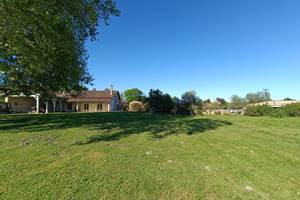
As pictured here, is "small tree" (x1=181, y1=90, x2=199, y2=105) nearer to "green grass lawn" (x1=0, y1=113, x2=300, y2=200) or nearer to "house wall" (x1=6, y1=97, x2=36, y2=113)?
"green grass lawn" (x1=0, y1=113, x2=300, y2=200)

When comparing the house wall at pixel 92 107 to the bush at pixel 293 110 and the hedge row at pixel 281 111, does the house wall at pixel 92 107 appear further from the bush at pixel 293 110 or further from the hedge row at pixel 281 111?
the bush at pixel 293 110

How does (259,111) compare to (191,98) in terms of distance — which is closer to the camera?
(259,111)

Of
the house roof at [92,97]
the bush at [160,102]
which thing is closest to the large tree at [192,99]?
the bush at [160,102]

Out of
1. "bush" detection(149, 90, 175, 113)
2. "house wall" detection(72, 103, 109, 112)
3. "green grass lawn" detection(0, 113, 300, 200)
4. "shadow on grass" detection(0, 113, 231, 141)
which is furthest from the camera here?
"house wall" detection(72, 103, 109, 112)

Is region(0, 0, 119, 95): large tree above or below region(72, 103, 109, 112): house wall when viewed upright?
above

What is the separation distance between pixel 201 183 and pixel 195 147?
2.96 metres

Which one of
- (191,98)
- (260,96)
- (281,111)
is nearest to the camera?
→ (281,111)

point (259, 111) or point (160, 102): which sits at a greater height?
point (160, 102)

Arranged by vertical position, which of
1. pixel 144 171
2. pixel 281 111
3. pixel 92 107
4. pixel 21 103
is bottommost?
pixel 144 171

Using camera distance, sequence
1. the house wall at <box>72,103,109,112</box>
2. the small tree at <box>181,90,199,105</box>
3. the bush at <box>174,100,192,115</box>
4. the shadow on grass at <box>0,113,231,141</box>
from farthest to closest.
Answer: the house wall at <box>72,103,109,112</box>, the small tree at <box>181,90,199,105</box>, the bush at <box>174,100,192,115</box>, the shadow on grass at <box>0,113,231,141</box>

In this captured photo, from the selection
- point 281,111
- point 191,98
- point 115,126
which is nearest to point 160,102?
point 191,98

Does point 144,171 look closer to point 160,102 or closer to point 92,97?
point 160,102

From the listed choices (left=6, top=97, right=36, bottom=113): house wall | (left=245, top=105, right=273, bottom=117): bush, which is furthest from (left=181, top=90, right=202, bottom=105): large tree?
(left=6, top=97, right=36, bottom=113): house wall

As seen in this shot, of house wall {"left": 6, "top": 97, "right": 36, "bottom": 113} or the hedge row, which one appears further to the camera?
house wall {"left": 6, "top": 97, "right": 36, "bottom": 113}
